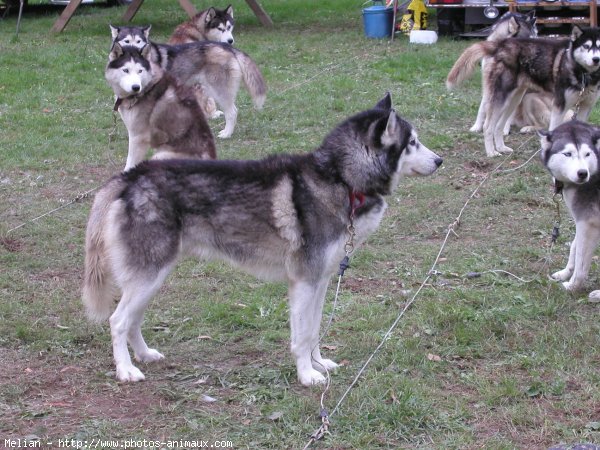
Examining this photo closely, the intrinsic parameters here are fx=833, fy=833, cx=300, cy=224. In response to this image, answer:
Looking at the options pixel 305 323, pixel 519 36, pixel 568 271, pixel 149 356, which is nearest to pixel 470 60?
pixel 519 36

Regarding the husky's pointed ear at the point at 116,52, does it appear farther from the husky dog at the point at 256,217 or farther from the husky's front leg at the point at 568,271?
the husky's front leg at the point at 568,271

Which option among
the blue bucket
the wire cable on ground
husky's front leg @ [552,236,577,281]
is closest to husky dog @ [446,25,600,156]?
the wire cable on ground

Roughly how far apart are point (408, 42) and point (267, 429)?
12509 millimetres

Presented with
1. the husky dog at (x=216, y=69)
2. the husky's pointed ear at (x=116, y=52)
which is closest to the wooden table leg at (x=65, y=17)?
the husky dog at (x=216, y=69)

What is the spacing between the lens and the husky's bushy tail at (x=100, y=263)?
4527 millimetres

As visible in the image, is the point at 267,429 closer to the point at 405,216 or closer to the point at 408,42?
the point at 405,216

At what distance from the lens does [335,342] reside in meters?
5.12

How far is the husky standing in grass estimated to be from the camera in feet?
32.7

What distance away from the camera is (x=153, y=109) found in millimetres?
8430

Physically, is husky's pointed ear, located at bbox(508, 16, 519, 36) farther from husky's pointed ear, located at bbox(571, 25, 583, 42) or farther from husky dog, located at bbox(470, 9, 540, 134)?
husky's pointed ear, located at bbox(571, 25, 583, 42)

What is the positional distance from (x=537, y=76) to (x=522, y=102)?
98cm

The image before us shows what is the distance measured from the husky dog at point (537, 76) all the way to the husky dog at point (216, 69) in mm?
2939

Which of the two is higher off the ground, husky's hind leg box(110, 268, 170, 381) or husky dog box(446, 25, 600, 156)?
husky's hind leg box(110, 268, 170, 381)

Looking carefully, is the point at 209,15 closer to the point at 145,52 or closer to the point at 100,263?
the point at 145,52
